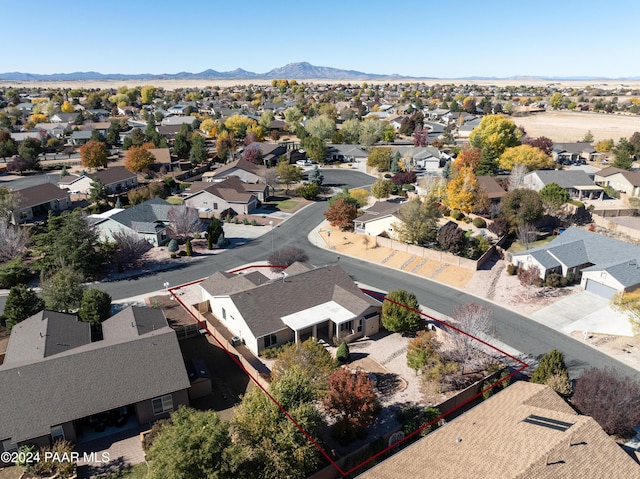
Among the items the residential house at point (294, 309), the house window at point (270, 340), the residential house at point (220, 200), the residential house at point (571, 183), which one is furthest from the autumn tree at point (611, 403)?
the residential house at point (220, 200)

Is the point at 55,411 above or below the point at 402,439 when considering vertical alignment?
above

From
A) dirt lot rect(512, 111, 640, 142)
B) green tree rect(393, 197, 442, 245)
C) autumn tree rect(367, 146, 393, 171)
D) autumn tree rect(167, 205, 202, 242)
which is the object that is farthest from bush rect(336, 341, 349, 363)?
dirt lot rect(512, 111, 640, 142)

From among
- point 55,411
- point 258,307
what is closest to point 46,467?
point 55,411

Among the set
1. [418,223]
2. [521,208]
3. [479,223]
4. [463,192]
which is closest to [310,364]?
[418,223]

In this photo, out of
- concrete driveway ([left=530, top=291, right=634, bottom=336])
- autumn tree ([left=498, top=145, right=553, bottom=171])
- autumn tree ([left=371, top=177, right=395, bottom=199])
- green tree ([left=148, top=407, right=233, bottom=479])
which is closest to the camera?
green tree ([left=148, top=407, right=233, bottom=479])

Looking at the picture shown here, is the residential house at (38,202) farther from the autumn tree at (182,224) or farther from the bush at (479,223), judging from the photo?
the bush at (479,223)

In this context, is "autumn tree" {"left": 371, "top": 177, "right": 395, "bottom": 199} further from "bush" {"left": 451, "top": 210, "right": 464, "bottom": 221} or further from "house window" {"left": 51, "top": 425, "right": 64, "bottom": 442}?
"house window" {"left": 51, "top": 425, "right": 64, "bottom": 442}

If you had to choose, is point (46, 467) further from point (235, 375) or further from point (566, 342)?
point (566, 342)
